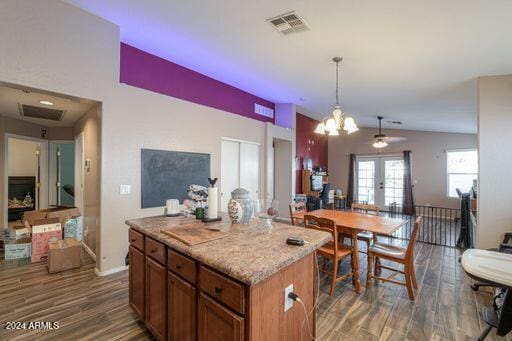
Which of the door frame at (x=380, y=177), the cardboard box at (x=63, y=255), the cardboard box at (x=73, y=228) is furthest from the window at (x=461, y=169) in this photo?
the cardboard box at (x=73, y=228)

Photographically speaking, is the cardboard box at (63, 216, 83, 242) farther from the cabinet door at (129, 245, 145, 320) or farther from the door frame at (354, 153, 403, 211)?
the door frame at (354, 153, 403, 211)

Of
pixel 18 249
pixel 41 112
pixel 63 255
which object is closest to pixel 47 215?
pixel 18 249

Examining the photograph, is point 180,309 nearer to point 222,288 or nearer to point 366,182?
point 222,288

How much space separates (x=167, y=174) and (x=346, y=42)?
10.2 ft

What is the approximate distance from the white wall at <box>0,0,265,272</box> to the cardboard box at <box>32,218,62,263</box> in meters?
1.14

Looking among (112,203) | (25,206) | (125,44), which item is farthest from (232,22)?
(25,206)

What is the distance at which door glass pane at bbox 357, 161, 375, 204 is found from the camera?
875 centimetres

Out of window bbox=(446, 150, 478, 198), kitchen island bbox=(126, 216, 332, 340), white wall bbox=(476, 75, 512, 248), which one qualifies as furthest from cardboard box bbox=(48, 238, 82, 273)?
window bbox=(446, 150, 478, 198)

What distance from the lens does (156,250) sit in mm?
1746

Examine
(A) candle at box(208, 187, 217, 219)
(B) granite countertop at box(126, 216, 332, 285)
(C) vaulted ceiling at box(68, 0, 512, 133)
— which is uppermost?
(C) vaulted ceiling at box(68, 0, 512, 133)

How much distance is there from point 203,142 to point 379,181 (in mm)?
7148

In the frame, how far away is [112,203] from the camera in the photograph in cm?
315

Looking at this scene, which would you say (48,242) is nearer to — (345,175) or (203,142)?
(203,142)

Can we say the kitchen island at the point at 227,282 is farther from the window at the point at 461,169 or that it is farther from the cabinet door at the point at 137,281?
the window at the point at 461,169
